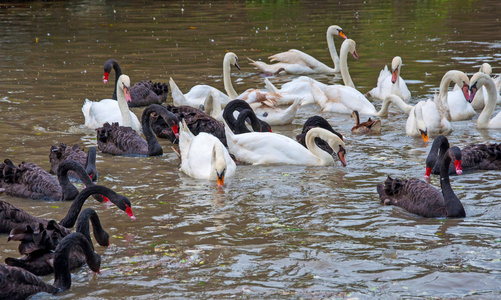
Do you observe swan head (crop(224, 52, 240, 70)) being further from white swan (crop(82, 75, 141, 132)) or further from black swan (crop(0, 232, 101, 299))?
black swan (crop(0, 232, 101, 299))

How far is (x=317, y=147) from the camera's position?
29.8ft

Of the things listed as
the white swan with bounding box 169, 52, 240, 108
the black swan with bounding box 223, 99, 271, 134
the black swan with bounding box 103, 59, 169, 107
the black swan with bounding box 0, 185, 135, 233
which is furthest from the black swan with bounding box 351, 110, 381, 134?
the black swan with bounding box 0, 185, 135, 233

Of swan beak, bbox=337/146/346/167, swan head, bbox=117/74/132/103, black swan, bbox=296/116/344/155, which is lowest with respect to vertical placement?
swan beak, bbox=337/146/346/167

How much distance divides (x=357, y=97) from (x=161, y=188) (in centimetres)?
500

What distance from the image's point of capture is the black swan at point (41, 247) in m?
5.63

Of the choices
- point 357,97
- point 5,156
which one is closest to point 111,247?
point 5,156

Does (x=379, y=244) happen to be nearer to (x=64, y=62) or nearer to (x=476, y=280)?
(x=476, y=280)

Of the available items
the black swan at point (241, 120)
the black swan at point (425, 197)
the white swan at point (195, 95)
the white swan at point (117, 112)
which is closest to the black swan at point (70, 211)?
the black swan at point (425, 197)

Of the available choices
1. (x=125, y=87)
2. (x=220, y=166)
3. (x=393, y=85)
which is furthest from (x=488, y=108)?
(x=125, y=87)

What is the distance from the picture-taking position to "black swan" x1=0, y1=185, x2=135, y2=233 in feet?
20.7

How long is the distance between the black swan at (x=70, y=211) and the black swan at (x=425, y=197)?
262 centimetres

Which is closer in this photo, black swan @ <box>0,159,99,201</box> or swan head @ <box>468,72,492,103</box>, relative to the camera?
black swan @ <box>0,159,99,201</box>

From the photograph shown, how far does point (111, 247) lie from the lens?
6.14 m

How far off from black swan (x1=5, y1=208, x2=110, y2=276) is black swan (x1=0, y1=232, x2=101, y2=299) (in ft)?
1.29
